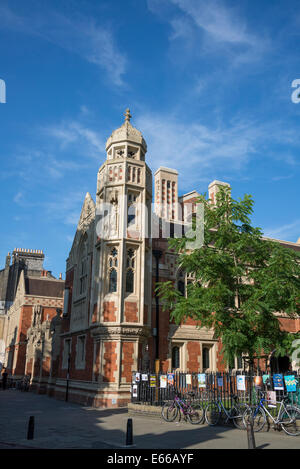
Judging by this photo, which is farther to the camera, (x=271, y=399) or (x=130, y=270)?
(x=130, y=270)

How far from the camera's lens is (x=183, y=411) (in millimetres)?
13422

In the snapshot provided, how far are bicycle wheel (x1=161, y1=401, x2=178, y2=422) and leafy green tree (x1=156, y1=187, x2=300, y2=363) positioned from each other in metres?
2.59

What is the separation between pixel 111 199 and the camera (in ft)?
72.1

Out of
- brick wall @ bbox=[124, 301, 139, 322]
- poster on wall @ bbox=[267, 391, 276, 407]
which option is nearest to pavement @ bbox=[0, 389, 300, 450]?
poster on wall @ bbox=[267, 391, 276, 407]

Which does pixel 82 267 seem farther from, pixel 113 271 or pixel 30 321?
pixel 30 321

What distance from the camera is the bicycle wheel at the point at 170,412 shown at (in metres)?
13.8

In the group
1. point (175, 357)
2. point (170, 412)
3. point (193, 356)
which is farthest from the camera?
point (193, 356)

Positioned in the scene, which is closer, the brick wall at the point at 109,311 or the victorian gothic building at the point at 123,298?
the victorian gothic building at the point at 123,298

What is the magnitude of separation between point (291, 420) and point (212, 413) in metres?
2.82

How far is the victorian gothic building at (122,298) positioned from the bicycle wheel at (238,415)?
20.4ft

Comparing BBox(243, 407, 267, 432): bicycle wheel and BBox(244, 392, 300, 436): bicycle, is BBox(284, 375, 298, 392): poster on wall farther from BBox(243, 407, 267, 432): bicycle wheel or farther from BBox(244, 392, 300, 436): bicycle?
BBox(243, 407, 267, 432): bicycle wheel

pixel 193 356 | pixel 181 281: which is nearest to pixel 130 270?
pixel 181 281

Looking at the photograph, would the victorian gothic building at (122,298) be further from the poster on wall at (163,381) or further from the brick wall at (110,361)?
the poster on wall at (163,381)

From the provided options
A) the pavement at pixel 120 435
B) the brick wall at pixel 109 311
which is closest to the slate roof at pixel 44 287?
the brick wall at pixel 109 311
